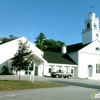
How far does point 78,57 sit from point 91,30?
9.20m

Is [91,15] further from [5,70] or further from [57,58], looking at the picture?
[5,70]

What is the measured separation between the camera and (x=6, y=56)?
37.9 metres

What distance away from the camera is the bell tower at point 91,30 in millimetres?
50688

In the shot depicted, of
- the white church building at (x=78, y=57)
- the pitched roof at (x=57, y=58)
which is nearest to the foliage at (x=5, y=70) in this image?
the white church building at (x=78, y=57)

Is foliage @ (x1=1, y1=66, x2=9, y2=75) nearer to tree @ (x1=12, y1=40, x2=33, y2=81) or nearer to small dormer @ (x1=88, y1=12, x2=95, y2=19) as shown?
tree @ (x1=12, y1=40, x2=33, y2=81)

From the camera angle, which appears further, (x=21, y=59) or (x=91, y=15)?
(x=91, y=15)

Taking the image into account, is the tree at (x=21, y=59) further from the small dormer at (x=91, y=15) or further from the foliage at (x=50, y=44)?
the foliage at (x=50, y=44)

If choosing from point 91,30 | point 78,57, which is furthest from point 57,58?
point 91,30

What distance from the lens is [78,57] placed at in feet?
150

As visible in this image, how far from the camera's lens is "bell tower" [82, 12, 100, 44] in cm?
5069

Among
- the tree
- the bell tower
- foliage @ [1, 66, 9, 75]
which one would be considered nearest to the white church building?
the bell tower

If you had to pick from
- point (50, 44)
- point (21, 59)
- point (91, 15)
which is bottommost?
point (21, 59)

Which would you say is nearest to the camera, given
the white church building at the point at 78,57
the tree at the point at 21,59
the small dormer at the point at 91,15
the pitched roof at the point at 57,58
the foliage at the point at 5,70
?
the tree at the point at 21,59

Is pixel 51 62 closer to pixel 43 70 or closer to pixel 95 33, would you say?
pixel 43 70
